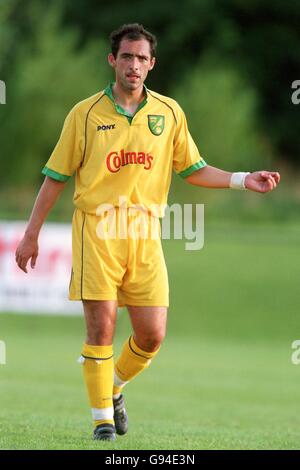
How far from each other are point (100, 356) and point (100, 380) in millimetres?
141

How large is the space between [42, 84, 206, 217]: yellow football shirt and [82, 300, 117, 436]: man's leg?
59 centimetres

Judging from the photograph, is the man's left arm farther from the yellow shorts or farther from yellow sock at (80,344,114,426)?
yellow sock at (80,344,114,426)

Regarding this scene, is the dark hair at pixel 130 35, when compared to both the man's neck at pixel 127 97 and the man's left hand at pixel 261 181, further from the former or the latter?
the man's left hand at pixel 261 181

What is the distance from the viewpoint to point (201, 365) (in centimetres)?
1662

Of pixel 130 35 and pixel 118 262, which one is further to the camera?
pixel 118 262

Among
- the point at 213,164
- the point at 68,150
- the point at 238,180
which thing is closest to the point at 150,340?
the point at 238,180

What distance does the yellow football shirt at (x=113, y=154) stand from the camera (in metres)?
7.54

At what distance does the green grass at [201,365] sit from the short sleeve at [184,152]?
1.65m

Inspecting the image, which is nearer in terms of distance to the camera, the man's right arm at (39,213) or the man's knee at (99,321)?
the man's knee at (99,321)

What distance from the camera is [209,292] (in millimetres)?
24766

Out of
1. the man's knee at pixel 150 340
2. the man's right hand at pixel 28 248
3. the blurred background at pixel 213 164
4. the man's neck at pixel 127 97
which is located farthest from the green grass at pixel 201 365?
the man's neck at pixel 127 97

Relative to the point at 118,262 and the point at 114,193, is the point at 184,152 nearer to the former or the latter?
the point at 114,193

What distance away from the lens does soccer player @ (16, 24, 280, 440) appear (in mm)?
7547
